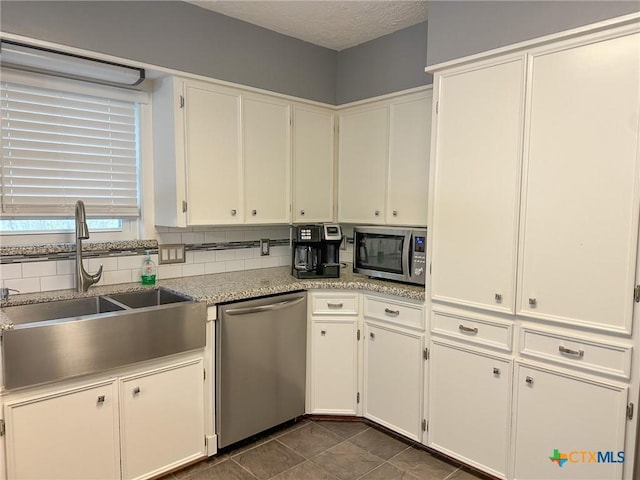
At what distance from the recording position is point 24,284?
230cm

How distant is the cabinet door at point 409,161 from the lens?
277cm

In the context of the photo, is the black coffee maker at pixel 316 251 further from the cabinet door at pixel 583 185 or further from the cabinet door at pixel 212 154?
the cabinet door at pixel 583 185

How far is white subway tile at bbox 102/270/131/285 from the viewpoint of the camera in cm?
259

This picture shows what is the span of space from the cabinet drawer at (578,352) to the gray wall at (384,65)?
1672 mm

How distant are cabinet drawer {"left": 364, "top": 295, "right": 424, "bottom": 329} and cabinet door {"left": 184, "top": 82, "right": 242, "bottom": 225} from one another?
102 cm

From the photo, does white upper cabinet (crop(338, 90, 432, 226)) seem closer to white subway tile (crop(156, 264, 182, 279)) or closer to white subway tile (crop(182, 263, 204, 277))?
white subway tile (crop(182, 263, 204, 277))

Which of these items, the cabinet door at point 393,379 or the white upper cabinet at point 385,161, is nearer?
the cabinet door at point 393,379

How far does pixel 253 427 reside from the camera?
258 centimetres

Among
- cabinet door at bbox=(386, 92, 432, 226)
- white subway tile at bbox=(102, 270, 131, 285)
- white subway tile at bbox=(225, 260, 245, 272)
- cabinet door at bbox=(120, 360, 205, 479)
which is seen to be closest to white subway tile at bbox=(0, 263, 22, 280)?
white subway tile at bbox=(102, 270, 131, 285)

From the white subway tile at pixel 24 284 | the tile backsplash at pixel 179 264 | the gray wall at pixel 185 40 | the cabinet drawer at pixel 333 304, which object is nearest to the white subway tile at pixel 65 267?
the tile backsplash at pixel 179 264

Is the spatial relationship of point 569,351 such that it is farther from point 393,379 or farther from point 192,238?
point 192,238

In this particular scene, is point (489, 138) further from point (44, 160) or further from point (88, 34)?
point (44, 160)

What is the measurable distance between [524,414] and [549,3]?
1.88 metres

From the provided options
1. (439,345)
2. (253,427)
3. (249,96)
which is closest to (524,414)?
(439,345)
